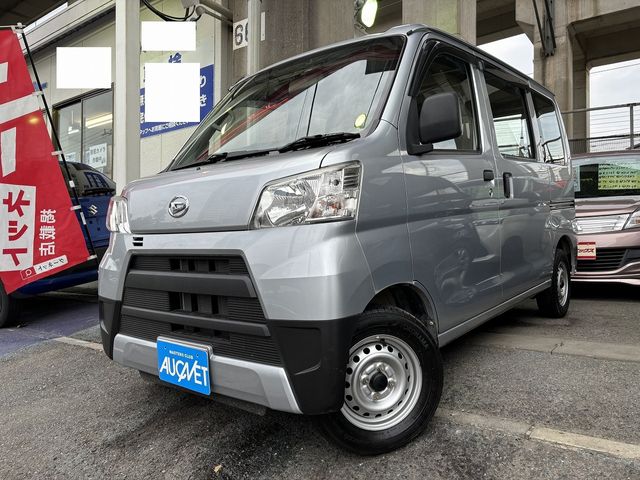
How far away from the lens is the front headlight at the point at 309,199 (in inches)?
69.0

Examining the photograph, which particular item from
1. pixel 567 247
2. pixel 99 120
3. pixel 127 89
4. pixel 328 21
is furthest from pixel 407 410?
pixel 99 120

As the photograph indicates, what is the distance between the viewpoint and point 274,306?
1.71m

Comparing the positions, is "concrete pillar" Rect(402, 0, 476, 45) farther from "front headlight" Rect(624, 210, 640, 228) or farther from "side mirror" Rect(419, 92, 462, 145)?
"side mirror" Rect(419, 92, 462, 145)

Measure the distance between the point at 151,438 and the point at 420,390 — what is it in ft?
4.30

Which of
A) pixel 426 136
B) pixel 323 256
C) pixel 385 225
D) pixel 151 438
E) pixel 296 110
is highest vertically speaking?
pixel 296 110

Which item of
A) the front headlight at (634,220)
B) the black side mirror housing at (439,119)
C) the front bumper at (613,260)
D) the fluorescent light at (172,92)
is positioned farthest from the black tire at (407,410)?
the fluorescent light at (172,92)

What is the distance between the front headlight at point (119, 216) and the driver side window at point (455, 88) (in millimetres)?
1578

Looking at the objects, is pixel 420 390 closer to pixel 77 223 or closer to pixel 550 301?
pixel 550 301

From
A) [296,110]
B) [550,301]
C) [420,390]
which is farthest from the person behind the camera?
[550,301]

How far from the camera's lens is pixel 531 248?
3.34 meters

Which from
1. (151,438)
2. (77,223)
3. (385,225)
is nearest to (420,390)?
(385,225)

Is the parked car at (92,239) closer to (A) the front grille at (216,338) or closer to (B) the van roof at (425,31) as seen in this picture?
(A) the front grille at (216,338)

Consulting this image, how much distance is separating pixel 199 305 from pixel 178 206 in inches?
17.3

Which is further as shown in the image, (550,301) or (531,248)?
(550,301)
